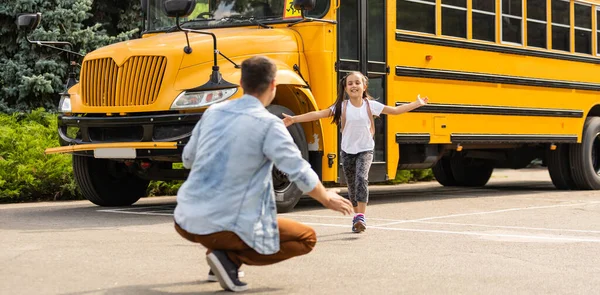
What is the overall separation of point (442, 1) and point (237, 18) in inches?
99.9

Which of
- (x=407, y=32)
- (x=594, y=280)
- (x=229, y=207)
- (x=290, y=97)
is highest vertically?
(x=407, y=32)

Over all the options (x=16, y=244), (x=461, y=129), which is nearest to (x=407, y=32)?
(x=461, y=129)

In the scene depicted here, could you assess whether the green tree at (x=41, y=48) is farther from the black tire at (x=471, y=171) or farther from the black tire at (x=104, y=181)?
the black tire at (x=471, y=171)

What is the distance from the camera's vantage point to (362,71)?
35.8ft

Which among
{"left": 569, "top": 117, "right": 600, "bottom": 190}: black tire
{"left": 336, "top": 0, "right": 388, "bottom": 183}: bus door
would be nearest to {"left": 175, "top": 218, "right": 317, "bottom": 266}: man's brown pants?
{"left": 336, "top": 0, "right": 388, "bottom": 183}: bus door

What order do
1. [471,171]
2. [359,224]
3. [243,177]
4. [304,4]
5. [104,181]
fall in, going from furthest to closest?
[471,171] → [104,181] → [304,4] → [359,224] → [243,177]

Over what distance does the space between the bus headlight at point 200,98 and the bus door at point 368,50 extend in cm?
170

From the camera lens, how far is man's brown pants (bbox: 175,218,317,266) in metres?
5.31

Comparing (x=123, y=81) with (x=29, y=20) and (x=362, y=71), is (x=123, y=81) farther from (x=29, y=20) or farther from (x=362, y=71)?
(x=362, y=71)

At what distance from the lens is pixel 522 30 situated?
43.3ft

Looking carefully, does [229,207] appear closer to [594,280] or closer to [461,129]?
[594,280]

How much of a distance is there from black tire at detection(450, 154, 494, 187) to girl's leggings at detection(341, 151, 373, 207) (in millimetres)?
7172

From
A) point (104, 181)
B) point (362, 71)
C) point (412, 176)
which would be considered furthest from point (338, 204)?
point (412, 176)

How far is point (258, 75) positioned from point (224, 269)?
39.1 inches
